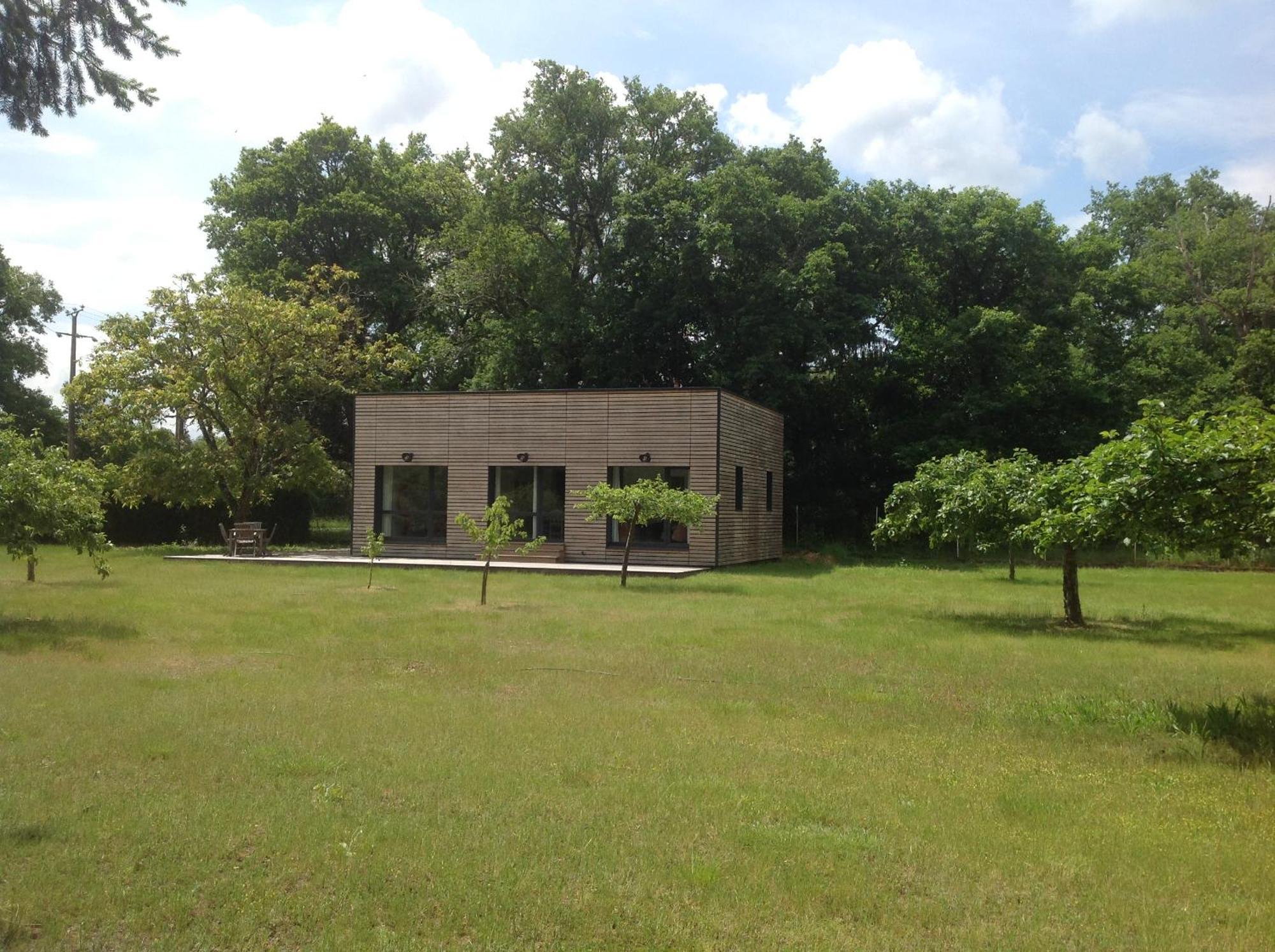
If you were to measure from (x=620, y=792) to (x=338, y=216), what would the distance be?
3510 centimetres

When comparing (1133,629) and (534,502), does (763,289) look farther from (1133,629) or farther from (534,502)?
(1133,629)

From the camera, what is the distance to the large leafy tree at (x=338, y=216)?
37.3 meters

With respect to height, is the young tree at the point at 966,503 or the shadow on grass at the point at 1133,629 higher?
the young tree at the point at 966,503

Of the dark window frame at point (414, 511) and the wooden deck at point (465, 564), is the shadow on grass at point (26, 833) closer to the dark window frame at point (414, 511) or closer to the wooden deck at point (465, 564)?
the wooden deck at point (465, 564)

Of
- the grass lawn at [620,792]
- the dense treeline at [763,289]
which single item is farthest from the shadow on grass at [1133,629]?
the dense treeline at [763,289]

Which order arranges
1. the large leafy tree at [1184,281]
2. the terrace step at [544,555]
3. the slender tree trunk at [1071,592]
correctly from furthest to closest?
the large leafy tree at [1184,281], the terrace step at [544,555], the slender tree trunk at [1071,592]

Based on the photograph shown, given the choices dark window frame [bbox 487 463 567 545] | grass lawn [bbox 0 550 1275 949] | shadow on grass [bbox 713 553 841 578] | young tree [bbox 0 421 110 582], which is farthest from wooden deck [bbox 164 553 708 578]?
grass lawn [bbox 0 550 1275 949]

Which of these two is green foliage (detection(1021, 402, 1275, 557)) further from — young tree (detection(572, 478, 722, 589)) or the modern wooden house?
the modern wooden house

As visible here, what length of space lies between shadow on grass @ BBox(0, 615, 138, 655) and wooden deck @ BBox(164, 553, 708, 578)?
10713mm

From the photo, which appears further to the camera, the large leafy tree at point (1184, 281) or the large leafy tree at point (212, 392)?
the large leafy tree at point (1184, 281)

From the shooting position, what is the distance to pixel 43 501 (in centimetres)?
1199

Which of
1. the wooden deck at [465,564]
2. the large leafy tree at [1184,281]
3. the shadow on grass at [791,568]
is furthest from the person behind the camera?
the large leafy tree at [1184,281]

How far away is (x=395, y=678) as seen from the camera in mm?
9188

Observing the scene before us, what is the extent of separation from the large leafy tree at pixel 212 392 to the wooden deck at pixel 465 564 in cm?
411
